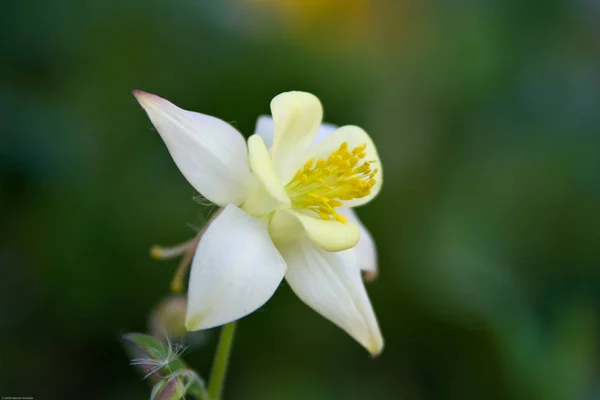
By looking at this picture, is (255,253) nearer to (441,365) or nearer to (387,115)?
Answer: (441,365)

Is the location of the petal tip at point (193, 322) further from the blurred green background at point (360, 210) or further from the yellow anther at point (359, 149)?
the blurred green background at point (360, 210)

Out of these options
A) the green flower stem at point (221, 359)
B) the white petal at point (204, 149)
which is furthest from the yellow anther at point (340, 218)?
the green flower stem at point (221, 359)

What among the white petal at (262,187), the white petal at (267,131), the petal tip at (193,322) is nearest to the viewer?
the petal tip at (193,322)

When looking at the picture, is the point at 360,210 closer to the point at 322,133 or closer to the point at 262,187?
the point at 322,133

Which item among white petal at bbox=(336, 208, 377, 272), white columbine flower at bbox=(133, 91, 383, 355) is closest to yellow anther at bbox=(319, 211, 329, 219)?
white columbine flower at bbox=(133, 91, 383, 355)

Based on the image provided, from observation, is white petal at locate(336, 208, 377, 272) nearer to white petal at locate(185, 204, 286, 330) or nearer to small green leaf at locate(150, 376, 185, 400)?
white petal at locate(185, 204, 286, 330)

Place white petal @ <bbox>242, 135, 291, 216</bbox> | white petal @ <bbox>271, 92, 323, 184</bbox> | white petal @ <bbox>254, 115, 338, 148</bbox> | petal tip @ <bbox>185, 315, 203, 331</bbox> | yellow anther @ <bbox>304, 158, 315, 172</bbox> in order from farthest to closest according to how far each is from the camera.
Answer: white petal @ <bbox>254, 115, 338, 148</bbox> → yellow anther @ <bbox>304, 158, 315, 172</bbox> → white petal @ <bbox>271, 92, 323, 184</bbox> → white petal @ <bbox>242, 135, 291, 216</bbox> → petal tip @ <bbox>185, 315, 203, 331</bbox>
